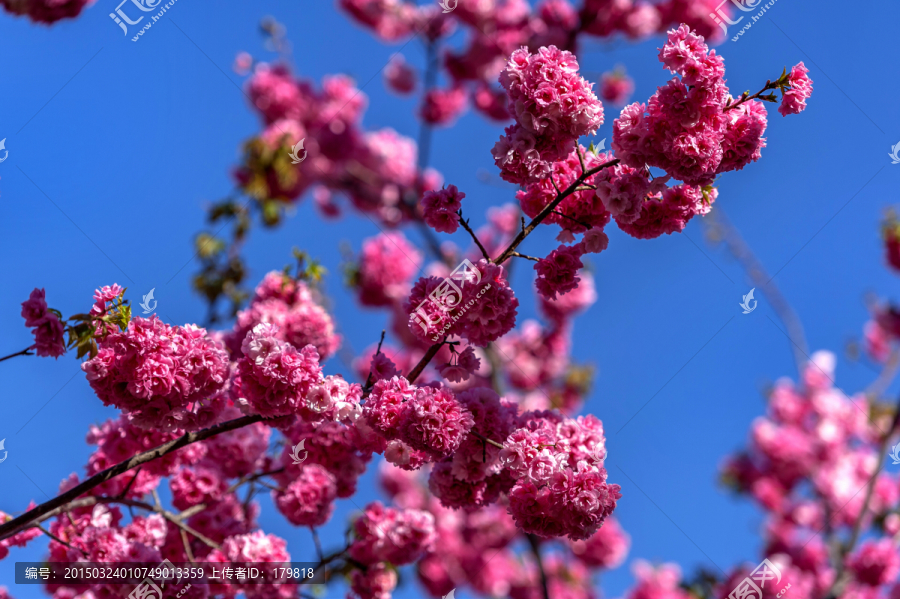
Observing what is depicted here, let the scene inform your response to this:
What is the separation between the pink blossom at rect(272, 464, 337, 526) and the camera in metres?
4.51

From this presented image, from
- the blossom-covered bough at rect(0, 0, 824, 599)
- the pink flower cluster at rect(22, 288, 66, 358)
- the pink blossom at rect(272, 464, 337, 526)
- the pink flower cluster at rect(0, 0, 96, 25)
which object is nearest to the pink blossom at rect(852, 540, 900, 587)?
the blossom-covered bough at rect(0, 0, 824, 599)

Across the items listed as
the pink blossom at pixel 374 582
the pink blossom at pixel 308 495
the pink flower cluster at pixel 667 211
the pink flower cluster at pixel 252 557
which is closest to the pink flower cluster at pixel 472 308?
the pink flower cluster at pixel 667 211

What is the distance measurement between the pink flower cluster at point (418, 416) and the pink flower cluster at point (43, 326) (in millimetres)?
1514

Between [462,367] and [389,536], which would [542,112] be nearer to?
[462,367]

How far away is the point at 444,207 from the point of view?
311 centimetres

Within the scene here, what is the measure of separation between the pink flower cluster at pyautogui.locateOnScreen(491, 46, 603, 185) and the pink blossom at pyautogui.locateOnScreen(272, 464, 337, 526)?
2.77 metres

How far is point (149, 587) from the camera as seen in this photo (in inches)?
148

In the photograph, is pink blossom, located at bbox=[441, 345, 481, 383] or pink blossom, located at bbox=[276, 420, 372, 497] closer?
pink blossom, located at bbox=[441, 345, 481, 383]

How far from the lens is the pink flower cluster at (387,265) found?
10.1 meters

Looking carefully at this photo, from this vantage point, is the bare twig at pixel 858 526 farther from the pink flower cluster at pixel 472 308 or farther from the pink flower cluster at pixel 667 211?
the pink flower cluster at pixel 472 308

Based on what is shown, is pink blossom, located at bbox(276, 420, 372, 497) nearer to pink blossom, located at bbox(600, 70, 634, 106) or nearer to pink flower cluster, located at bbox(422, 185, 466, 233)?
pink flower cluster, located at bbox(422, 185, 466, 233)

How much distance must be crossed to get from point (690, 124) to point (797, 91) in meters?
0.63

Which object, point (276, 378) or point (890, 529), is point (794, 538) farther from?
point (276, 378)

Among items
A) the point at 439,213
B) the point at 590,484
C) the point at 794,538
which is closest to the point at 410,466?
the point at 590,484
